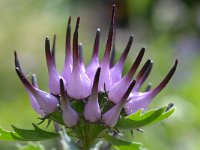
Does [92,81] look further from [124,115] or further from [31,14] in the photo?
[31,14]

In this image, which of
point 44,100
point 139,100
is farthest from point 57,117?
point 139,100

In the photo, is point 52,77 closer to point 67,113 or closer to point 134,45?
point 67,113

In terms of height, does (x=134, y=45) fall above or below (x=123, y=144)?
above

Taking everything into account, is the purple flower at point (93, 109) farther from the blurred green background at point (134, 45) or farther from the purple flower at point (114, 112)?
the blurred green background at point (134, 45)

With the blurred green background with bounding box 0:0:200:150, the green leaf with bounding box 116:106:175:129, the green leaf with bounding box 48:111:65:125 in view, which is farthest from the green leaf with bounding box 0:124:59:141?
the blurred green background with bounding box 0:0:200:150

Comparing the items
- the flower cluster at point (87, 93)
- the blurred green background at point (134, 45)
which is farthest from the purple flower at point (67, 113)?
the blurred green background at point (134, 45)

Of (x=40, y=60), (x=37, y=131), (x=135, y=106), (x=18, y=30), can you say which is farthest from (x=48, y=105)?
(x=18, y=30)

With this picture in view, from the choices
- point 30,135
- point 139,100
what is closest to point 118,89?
point 139,100

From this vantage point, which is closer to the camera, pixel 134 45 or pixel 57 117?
pixel 57 117

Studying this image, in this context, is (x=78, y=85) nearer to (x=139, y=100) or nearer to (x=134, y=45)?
(x=139, y=100)
